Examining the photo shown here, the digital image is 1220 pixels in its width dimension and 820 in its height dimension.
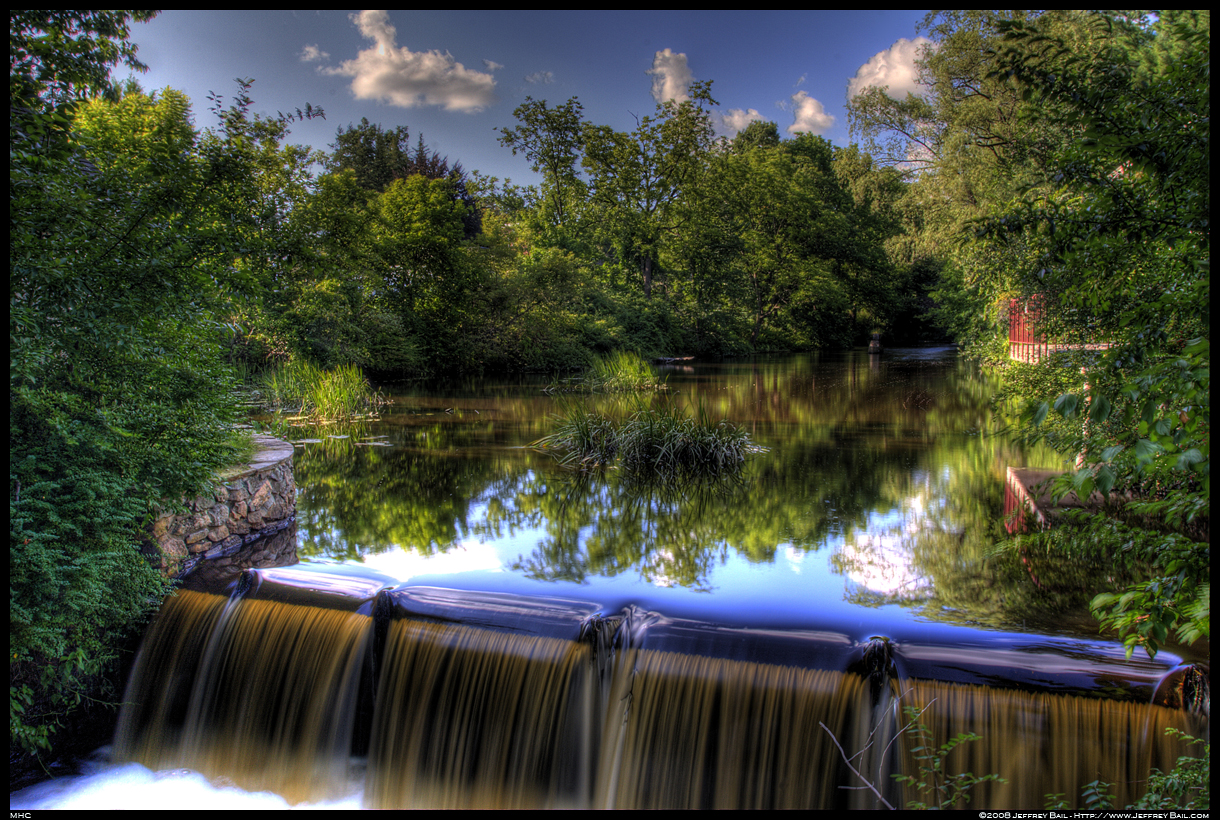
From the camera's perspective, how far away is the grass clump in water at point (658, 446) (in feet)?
30.8

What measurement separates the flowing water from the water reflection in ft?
0.16

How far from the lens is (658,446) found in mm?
9609

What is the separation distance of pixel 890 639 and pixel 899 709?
581mm

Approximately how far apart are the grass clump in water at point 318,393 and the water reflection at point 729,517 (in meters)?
1.01

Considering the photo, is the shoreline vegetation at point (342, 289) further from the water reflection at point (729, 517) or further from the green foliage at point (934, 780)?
the green foliage at point (934, 780)

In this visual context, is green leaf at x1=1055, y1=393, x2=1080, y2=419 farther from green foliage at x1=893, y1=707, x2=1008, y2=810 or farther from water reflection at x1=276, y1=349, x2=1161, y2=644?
water reflection at x1=276, y1=349, x2=1161, y2=644

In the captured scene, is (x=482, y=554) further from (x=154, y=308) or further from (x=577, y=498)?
(x=154, y=308)

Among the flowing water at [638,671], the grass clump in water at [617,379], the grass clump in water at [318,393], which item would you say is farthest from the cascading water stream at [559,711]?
the grass clump in water at [617,379]

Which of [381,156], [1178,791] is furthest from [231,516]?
[381,156]

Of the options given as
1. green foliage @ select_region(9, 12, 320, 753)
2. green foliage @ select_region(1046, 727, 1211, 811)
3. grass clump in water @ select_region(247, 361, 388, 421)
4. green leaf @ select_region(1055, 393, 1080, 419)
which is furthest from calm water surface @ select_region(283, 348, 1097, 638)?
green leaf @ select_region(1055, 393, 1080, 419)

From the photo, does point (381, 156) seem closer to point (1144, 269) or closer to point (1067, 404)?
point (1144, 269)

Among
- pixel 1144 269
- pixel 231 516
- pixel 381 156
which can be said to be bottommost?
pixel 231 516

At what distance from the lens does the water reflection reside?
17.4ft

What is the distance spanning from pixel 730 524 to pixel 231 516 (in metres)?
4.56
